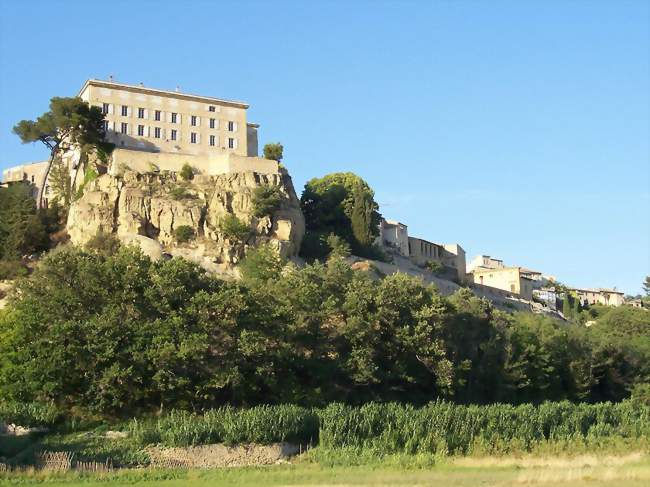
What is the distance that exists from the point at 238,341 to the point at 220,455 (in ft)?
30.0

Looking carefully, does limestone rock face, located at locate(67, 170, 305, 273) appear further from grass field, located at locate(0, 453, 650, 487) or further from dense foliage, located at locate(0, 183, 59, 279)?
grass field, located at locate(0, 453, 650, 487)

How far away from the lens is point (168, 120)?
81500 millimetres

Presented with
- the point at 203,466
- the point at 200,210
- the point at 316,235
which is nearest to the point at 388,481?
the point at 203,466

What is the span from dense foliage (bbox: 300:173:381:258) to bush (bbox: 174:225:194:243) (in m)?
14.7

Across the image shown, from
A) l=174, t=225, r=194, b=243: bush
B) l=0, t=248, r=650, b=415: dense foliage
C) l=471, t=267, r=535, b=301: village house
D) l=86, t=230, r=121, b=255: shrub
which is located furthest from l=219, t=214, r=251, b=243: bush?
l=471, t=267, r=535, b=301: village house

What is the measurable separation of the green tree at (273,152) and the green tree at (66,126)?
14727mm

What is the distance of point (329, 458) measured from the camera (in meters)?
36.7

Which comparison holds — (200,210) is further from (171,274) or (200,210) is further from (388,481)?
(388,481)

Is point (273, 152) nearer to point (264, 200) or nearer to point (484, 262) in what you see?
point (264, 200)

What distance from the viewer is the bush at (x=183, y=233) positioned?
7025 cm

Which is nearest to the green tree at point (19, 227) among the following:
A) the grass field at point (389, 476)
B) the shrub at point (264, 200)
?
the shrub at point (264, 200)

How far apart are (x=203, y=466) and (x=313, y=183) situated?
200 feet

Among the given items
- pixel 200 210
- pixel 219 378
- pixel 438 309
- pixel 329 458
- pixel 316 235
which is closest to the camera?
pixel 329 458

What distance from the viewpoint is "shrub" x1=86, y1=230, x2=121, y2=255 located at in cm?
6686
